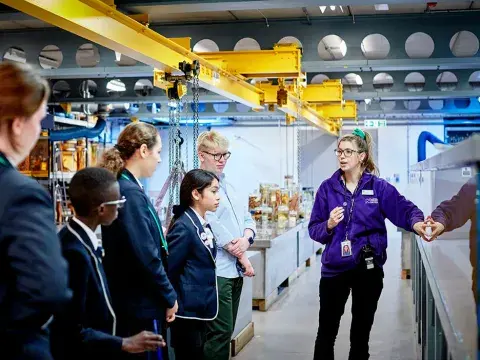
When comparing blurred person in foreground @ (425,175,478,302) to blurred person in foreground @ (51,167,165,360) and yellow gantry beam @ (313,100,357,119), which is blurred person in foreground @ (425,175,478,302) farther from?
yellow gantry beam @ (313,100,357,119)

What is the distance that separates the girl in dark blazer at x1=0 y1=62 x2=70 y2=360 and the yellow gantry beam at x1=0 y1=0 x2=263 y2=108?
5.77ft

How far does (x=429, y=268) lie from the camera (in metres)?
3.39

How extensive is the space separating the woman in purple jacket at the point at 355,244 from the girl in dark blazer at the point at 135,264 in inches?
Result: 54.3

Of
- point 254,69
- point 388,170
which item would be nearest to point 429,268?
point 254,69

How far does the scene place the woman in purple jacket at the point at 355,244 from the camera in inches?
169

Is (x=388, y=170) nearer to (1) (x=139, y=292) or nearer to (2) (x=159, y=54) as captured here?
Answer: (2) (x=159, y=54)

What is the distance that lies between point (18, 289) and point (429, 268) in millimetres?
2116

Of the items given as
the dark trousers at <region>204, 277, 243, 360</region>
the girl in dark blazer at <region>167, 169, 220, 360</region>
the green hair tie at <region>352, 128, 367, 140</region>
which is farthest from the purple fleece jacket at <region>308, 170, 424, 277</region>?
the girl in dark blazer at <region>167, 169, 220, 360</region>

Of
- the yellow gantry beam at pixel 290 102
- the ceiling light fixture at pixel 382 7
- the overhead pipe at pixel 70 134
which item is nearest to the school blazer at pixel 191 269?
the yellow gantry beam at pixel 290 102

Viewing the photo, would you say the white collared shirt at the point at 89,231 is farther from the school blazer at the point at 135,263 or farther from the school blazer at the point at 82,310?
the school blazer at the point at 135,263

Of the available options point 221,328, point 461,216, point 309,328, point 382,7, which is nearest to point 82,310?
point 461,216

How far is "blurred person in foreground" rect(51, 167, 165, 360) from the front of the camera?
245 centimetres

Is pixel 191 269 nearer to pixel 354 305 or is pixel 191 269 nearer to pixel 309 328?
pixel 354 305

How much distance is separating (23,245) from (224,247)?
2509mm
